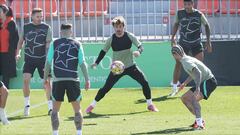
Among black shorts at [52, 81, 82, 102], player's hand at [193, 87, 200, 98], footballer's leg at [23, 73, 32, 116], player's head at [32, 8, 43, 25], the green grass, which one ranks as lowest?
the green grass

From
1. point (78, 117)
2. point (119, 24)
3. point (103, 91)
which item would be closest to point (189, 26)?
point (119, 24)

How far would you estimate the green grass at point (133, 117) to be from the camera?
11.7 metres

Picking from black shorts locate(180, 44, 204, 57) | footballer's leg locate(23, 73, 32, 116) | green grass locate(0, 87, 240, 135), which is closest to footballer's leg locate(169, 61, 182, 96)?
green grass locate(0, 87, 240, 135)

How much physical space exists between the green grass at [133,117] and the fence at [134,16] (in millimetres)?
2748

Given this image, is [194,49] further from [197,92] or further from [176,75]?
[197,92]

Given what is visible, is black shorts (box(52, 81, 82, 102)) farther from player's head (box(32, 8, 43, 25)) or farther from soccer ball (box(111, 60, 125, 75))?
player's head (box(32, 8, 43, 25))

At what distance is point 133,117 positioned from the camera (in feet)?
43.6

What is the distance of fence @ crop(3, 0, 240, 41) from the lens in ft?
63.3

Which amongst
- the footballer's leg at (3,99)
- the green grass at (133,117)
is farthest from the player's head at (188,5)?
the footballer's leg at (3,99)

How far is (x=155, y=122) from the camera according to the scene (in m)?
12.6

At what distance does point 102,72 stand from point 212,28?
3.22 meters

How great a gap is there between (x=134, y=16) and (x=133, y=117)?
21.3 feet

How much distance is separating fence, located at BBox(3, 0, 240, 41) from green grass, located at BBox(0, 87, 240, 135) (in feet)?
9.02

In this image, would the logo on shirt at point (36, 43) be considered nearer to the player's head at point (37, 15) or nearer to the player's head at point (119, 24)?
the player's head at point (37, 15)
